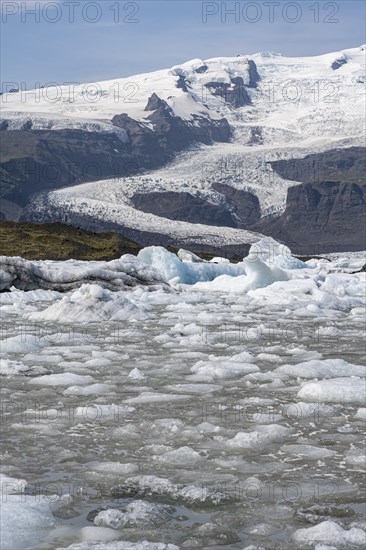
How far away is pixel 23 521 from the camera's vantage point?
17.5ft

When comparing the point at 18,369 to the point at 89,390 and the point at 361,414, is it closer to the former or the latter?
the point at 89,390

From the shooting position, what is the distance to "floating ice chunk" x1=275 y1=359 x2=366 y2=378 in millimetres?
10773

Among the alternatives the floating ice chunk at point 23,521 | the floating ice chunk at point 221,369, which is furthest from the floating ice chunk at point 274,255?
the floating ice chunk at point 23,521

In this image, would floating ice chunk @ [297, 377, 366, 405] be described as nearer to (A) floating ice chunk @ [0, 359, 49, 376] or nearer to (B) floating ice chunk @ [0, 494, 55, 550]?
(A) floating ice chunk @ [0, 359, 49, 376]

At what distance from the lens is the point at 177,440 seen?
7.56m

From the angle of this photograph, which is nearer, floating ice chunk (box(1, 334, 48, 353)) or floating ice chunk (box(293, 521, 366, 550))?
floating ice chunk (box(293, 521, 366, 550))

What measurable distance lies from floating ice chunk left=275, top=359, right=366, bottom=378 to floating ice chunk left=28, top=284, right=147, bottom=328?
22.4 ft

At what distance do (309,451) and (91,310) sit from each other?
1080 centimetres

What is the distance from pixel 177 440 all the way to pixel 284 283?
19.0 m

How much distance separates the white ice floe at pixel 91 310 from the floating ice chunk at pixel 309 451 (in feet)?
33.3

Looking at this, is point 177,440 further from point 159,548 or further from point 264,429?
point 159,548

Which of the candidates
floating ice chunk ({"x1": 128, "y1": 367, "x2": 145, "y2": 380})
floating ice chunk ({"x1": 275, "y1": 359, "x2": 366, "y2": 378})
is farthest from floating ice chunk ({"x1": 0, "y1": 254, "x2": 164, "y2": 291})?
floating ice chunk ({"x1": 275, "y1": 359, "x2": 366, "y2": 378})

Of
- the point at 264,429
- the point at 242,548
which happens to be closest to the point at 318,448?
the point at 264,429

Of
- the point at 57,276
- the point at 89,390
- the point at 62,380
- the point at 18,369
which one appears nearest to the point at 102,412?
the point at 89,390
